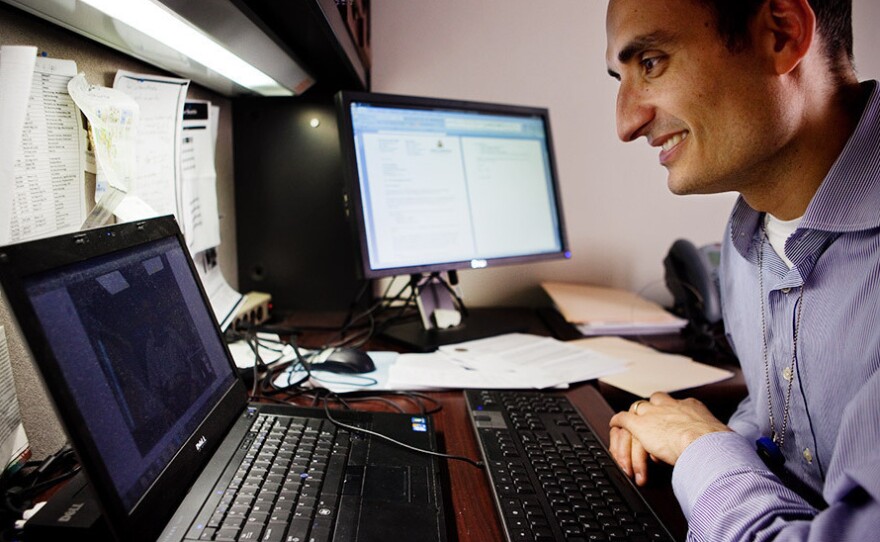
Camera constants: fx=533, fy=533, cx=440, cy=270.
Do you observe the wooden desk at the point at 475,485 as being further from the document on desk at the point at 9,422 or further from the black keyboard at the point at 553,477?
the document on desk at the point at 9,422

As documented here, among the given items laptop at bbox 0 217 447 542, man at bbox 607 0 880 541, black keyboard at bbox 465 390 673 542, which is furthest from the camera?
man at bbox 607 0 880 541

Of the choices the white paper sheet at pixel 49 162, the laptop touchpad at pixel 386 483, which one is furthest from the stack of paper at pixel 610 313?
the white paper sheet at pixel 49 162

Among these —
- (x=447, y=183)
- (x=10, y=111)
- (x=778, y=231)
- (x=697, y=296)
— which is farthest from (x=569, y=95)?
(x=10, y=111)

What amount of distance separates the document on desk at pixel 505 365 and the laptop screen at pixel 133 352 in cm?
36

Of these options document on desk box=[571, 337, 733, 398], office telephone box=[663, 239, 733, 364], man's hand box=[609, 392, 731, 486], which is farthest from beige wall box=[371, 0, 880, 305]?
man's hand box=[609, 392, 731, 486]

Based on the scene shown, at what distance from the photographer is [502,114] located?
1208 mm

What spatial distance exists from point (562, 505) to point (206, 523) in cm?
34

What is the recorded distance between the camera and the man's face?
26.9 inches

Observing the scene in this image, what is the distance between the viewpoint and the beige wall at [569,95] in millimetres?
1301

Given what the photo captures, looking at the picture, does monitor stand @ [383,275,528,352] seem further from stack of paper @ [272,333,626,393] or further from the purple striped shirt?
the purple striped shirt

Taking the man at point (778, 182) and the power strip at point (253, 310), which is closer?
the man at point (778, 182)

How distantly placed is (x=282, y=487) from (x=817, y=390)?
2.17 feet

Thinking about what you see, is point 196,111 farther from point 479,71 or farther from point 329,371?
point 479,71

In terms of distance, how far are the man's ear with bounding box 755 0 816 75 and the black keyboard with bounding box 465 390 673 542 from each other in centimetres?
53
